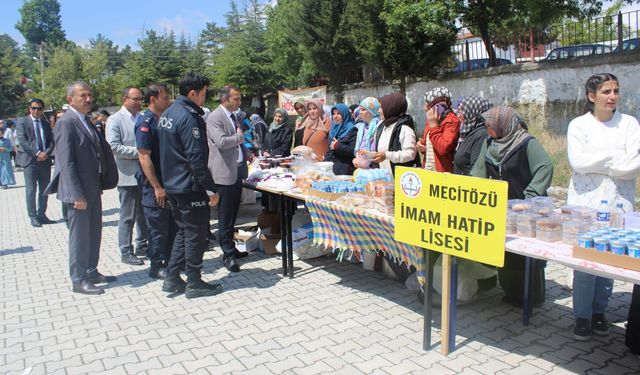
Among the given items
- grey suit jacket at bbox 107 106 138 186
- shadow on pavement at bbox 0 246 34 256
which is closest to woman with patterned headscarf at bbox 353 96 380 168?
grey suit jacket at bbox 107 106 138 186

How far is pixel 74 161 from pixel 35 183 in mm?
4341

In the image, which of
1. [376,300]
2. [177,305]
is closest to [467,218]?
[376,300]

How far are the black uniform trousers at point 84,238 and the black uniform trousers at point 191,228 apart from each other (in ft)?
2.96

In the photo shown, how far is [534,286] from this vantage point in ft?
12.8

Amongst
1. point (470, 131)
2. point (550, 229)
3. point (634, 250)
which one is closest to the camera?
point (634, 250)

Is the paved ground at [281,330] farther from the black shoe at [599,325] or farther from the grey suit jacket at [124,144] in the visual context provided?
the grey suit jacket at [124,144]

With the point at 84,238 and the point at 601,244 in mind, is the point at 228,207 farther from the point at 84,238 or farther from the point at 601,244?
the point at 601,244

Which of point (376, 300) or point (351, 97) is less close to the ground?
point (351, 97)

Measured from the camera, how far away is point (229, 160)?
200 inches

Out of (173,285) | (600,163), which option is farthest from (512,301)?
(173,285)

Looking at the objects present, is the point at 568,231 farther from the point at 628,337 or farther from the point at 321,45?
the point at 321,45

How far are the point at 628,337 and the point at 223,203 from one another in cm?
371

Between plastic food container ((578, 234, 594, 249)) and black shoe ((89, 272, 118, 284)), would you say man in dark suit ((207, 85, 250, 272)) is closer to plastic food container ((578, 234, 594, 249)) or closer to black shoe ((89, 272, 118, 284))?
black shoe ((89, 272, 118, 284))

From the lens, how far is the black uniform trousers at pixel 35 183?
A: 8.13 metres
